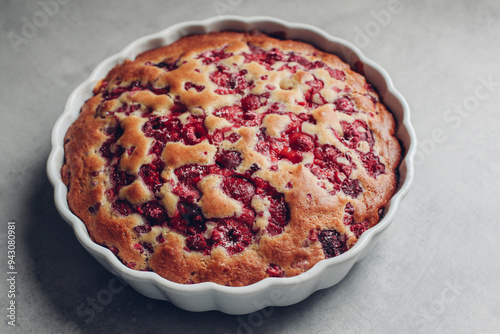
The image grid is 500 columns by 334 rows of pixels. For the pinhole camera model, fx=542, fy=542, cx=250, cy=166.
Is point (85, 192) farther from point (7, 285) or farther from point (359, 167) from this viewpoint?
point (359, 167)

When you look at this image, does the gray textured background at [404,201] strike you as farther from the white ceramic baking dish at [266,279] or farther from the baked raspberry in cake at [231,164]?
the baked raspberry in cake at [231,164]

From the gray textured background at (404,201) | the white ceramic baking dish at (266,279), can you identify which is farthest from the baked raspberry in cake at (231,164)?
the gray textured background at (404,201)

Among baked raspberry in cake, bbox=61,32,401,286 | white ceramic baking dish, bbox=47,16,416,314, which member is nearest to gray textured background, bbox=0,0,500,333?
white ceramic baking dish, bbox=47,16,416,314

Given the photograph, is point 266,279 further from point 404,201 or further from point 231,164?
point 404,201

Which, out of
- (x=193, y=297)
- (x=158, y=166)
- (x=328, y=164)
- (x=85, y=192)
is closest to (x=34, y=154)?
(x=85, y=192)

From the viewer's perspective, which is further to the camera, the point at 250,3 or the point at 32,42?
the point at 250,3

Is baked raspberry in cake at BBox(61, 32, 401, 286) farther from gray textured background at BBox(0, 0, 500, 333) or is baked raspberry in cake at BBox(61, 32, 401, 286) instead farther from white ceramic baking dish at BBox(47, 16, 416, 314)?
gray textured background at BBox(0, 0, 500, 333)
